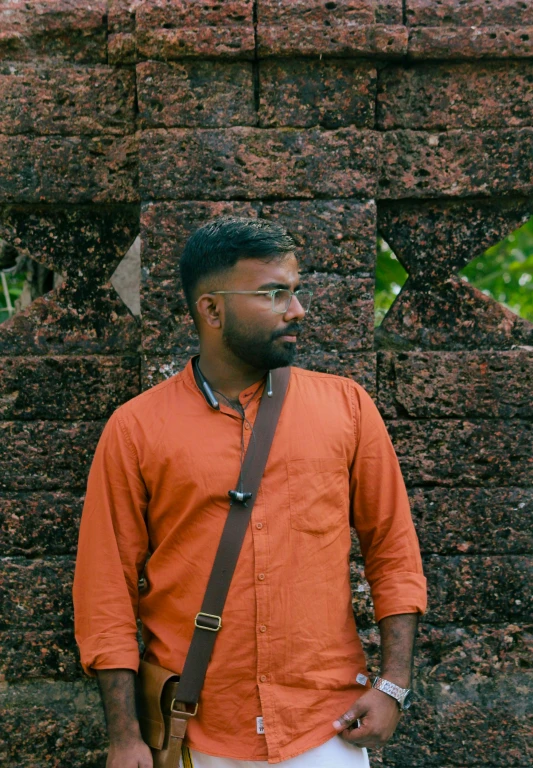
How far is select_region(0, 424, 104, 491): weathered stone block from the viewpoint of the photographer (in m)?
3.02

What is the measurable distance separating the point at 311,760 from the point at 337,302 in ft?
5.13

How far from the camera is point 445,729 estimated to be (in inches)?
117

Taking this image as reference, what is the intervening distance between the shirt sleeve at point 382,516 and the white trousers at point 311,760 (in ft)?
1.23

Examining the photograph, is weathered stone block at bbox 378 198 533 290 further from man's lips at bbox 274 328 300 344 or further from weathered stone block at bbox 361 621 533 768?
weathered stone block at bbox 361 621 533 768

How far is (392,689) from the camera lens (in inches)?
82.8

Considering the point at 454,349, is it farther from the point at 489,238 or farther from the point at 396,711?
the point at 396,711

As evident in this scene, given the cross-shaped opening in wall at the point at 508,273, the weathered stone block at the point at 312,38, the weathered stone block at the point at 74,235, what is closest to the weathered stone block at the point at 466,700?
the weathered stone block at the point at 74,235

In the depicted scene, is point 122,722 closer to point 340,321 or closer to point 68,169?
point 340,321

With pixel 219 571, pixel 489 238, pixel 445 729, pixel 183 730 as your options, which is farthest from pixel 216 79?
pixel 445 729

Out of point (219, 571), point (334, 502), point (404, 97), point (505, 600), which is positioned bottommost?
point (505, 600)

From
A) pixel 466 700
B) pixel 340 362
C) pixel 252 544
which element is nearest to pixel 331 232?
pixel 340 362

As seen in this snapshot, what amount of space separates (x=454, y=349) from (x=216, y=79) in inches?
54.9

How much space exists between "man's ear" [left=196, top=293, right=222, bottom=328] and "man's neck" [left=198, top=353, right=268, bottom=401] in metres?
0.11

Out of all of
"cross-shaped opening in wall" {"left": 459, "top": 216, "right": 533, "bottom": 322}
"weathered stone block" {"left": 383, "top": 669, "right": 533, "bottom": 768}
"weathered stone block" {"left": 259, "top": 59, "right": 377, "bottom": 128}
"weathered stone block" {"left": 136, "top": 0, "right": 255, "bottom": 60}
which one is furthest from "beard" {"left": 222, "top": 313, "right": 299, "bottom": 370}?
"cross-shaped opening in wall" {"left": 459, "top": 216, "right": 533, "bottom": 322}
